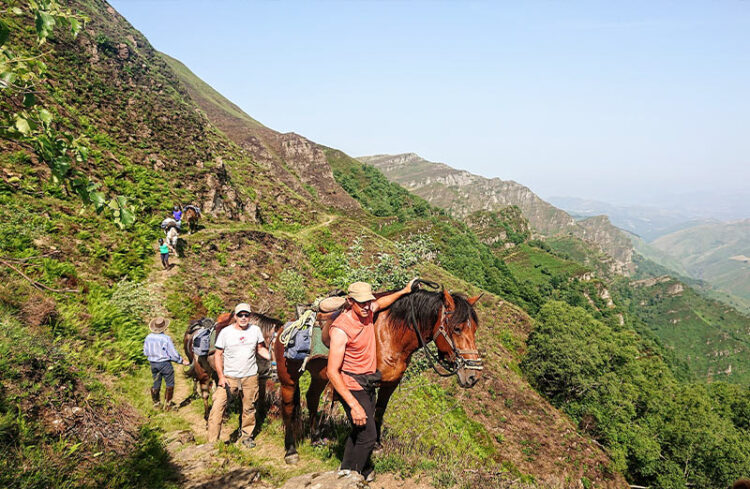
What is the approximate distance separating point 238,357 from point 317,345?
5.54 feet

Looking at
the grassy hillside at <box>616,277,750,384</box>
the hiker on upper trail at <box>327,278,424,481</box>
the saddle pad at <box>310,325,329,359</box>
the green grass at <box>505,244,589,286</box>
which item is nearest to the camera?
the hiker on upper trail at <box>327,278,424,481</box>

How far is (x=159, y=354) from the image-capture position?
28.2 ft

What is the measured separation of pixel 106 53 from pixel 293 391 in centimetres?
4962

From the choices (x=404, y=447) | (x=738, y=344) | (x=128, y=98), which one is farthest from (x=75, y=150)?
(x=738, y=344)

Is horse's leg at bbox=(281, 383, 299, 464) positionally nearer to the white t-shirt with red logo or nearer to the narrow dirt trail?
the white t-shirt with red logo

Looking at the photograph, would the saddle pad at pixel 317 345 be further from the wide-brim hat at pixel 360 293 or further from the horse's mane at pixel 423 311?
the wide-brim hat at pixel 360 293

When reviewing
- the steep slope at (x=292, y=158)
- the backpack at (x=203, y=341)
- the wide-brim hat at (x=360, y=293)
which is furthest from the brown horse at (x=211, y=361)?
the steep slope at (x=292, y=158)

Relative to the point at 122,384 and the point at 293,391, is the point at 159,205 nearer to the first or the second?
the point at 122,384

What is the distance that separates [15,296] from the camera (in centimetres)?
820

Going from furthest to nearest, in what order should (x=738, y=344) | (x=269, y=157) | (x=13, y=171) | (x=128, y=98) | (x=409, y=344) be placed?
(x=738, y=344)
(x=269, y=157)
(x=128, y=98)
(x=13, y=171)
(x=409, y=344)

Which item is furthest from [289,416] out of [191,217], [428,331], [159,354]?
[191,217]

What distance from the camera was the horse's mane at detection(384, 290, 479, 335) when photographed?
6086 millimetres

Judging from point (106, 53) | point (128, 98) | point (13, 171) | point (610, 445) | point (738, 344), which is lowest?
point (738, 344)

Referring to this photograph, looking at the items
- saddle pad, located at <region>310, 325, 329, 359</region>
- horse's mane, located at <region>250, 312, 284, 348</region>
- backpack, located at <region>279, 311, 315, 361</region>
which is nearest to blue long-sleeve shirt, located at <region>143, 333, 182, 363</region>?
horse's mane, located at <region>250, 312, 284, 348</region>
